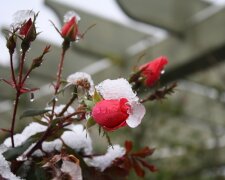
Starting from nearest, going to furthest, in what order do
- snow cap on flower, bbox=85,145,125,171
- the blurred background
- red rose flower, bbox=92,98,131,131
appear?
red rose flower, bbox=92,98,131,131 → snow cap on flower, bbox=85,145,125,171 → the blurred background

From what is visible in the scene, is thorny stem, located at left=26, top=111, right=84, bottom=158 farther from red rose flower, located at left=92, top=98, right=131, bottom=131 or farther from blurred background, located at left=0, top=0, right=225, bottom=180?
blurred background, located at left=0, top=0, right=225, bottom=180

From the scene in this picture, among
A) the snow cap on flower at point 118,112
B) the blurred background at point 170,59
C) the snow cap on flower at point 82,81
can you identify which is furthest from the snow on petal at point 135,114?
the blurred background at point 170,59

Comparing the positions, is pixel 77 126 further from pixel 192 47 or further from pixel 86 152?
pixel 192 47

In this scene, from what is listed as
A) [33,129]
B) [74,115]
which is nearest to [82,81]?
[74,115]

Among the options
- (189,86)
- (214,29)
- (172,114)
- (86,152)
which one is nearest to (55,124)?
(86,152)

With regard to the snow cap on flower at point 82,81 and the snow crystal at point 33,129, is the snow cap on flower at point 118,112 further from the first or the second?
the snow crystal at point 33,129

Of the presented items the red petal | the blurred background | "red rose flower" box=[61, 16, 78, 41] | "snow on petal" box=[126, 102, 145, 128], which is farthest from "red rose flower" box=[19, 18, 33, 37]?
the blurred background
